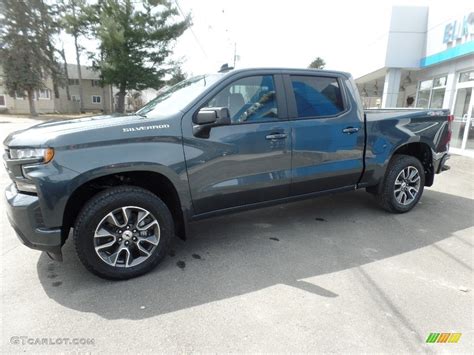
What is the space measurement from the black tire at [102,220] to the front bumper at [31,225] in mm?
180

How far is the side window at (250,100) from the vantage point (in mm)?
3354

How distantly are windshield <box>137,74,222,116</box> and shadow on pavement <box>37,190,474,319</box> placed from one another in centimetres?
156

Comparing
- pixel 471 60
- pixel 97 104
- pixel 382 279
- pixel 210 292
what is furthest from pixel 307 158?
pixel 97 104

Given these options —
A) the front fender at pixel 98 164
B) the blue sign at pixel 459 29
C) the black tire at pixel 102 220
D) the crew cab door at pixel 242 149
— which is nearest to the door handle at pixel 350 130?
the crew cab door at pixel 242 149

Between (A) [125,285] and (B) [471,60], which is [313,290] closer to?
(A) [125,285]

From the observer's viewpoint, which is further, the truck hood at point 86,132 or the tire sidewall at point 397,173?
the tire sidewall at point 397,173

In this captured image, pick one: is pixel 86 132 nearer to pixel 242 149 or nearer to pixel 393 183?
pixel 242 149

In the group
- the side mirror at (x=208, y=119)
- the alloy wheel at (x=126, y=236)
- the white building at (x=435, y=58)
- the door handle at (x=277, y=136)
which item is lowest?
the alloy wheel at (x=126, y=236)

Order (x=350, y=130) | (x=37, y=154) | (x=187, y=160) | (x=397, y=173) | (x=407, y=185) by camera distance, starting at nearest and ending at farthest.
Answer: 1. (x=37, y=154)
2. (x=187, y=160)
3. (x=350, y=130)
4. (x=397, y=173)
5. (x=407, y=185)

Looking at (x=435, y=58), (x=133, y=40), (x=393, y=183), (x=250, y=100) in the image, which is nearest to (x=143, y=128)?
(x=250, y=100)

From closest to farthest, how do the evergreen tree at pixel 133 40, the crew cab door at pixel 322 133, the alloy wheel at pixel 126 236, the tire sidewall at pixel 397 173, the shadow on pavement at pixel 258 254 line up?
the shadow on pavement at pixel 258 254 < the alloy wheel at pixel 126 236 < the crew cab door at pixel 322 133 < the tire sidewall at pixel 397 173 < the evergreen tree at pixel 133 40

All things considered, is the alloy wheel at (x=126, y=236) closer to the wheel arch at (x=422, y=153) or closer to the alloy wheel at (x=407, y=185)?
the alloy wheel at (x=407, y=185)

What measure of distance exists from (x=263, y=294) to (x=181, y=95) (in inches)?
89.4

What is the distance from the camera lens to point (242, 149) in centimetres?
333
